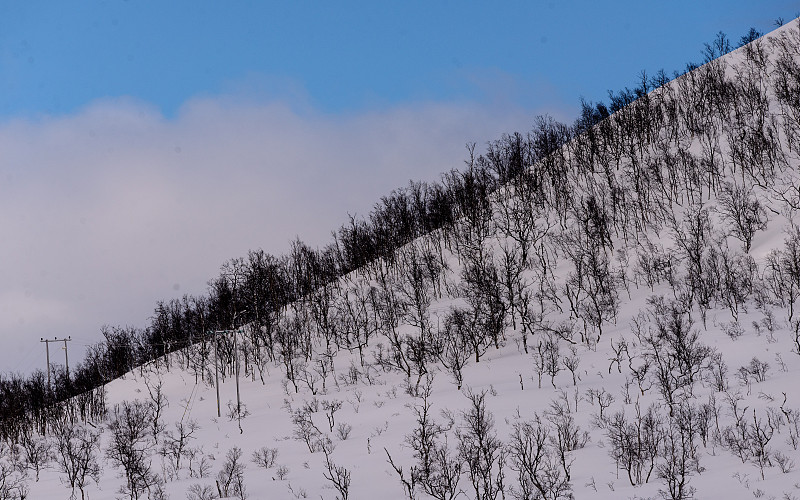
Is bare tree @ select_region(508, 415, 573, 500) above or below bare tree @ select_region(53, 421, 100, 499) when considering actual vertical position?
below

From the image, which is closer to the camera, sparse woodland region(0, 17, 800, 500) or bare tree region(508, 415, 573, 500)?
bare tree region(508, 415, 573, 500)

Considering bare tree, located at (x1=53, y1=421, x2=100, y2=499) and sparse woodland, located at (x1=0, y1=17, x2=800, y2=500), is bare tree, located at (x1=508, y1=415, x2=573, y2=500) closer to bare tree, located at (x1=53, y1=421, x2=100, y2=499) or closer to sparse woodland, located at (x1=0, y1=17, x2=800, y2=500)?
sparse woodland, located at (x1=0, y1=17, x2=800, y2=500)

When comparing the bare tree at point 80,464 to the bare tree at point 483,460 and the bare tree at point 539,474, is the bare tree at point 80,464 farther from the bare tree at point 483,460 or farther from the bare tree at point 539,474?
the bare tree at point 539,474

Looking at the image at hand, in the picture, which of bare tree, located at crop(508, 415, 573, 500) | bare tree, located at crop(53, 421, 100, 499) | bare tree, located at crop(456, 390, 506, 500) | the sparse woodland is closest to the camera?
bare tree, located at crop(508, 415, 573, 500)

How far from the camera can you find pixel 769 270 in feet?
Result: 121

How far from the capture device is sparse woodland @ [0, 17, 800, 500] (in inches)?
694

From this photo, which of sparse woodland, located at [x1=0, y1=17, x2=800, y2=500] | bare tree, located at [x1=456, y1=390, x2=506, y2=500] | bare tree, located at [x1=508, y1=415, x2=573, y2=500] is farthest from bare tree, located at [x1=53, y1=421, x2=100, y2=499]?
bare tree, located at [x1=508, y1=415, x2=573, y2=500]

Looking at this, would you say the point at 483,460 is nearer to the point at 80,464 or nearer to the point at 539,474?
the point at 539,474

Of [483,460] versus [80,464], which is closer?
[483,460]

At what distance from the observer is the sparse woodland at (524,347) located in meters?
17.6

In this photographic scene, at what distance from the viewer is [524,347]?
125 ft

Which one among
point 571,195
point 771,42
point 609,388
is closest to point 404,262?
point 571,195

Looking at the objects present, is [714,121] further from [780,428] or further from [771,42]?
[780,428]

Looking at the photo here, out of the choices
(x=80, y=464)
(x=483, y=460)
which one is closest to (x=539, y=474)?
(x=483, y=460)
